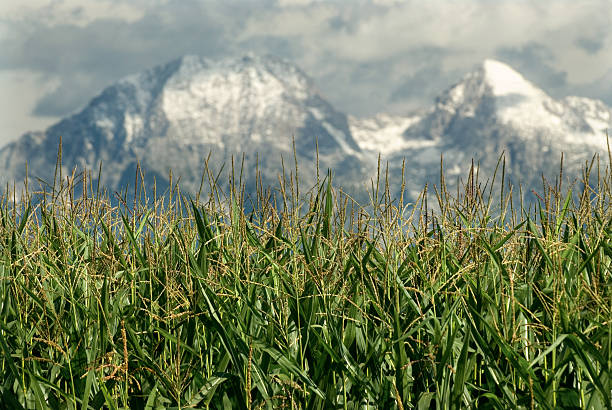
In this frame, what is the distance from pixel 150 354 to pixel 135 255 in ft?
3.39

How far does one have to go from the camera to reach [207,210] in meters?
6.11

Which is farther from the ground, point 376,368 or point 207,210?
point 207,210

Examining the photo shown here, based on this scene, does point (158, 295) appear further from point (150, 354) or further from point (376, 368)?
point (376, 368)

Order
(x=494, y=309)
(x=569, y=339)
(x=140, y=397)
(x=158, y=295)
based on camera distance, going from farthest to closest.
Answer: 1. (x=158, y=295)
2. (x=140, y=397)
3. (x=494, y=309)
4. (x=569, y=339)

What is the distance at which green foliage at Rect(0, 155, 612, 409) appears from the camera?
436cm

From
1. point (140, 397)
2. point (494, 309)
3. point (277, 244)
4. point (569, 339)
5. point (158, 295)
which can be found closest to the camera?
point (569, 339)

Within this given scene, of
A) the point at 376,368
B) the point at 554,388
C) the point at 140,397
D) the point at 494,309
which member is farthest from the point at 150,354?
the point at 554,388

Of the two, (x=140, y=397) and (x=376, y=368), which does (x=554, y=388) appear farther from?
(x=140, y=397)

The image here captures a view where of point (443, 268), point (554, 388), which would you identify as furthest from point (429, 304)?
point (554, 388)

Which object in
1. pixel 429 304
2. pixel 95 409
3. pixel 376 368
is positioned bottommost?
pixel 95 409

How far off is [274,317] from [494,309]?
1.68m

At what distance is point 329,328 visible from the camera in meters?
4.77

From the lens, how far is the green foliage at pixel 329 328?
436cm

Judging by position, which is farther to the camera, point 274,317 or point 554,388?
point 274,317
